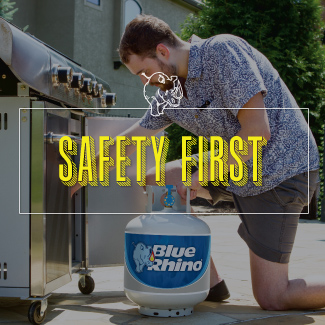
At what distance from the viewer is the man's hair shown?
99.3 inches

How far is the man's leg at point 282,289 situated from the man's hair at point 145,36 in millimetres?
1109

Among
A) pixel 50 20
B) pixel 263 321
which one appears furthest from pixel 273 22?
pixel 263 321

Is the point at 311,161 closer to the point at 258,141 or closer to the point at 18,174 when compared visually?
the point at 258,141

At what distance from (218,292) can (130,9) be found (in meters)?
12.6

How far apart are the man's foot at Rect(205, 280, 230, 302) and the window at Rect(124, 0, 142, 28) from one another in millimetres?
12122

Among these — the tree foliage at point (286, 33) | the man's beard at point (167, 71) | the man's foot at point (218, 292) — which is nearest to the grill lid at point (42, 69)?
the man's beard at point (167, 71)

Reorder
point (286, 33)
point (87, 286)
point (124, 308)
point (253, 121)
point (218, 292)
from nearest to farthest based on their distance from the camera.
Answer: point (253, 121) < point (124, 308) < point (218, 292) < point (87, 286) < point (286, 33)

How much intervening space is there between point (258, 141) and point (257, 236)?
52 centimetres

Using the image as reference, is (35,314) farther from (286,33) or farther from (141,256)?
(286,33)

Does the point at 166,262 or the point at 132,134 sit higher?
the point at 132,134

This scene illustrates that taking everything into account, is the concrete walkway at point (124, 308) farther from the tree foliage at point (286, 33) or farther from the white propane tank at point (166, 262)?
the tree foliage at point (286, 33)

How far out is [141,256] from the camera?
8.47 feet

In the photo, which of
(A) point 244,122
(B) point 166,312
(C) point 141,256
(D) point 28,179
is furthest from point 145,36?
(B) point 166,312

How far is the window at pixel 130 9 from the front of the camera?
14.5 m
